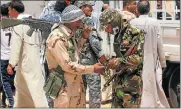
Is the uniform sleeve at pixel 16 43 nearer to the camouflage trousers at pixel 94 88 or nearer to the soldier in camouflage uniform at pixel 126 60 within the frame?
the camouflage trousers at pixel 94 88

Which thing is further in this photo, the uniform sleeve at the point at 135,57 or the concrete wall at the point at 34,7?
the concrete wall at the point at 34,7

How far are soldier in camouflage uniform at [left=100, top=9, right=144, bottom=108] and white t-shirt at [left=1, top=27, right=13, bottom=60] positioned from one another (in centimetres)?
227

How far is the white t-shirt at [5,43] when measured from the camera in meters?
6.57

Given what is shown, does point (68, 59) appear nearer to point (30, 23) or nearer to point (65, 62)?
point (65, 62)

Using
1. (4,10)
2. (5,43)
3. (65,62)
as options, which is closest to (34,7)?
(4,10)

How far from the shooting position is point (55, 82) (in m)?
4.24

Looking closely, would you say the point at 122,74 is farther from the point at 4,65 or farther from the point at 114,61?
the point at 4,65

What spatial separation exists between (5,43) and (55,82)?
2557 mm

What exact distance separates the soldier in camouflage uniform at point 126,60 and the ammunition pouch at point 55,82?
57 centimetres

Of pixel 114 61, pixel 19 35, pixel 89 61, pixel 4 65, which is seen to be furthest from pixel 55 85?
pixel 4 65

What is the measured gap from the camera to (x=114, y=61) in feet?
14.6

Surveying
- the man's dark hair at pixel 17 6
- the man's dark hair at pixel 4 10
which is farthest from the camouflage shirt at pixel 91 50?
the man's dark hair at pixel 4 10

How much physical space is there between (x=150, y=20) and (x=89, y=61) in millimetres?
1066

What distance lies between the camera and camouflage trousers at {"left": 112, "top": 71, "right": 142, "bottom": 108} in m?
4.64
